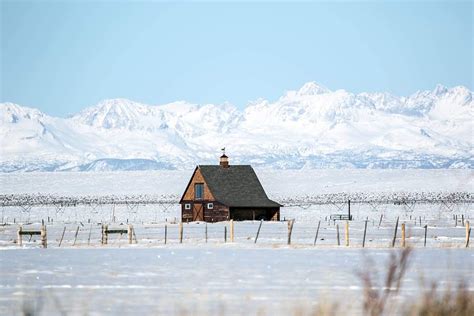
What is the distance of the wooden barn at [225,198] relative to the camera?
77.6m

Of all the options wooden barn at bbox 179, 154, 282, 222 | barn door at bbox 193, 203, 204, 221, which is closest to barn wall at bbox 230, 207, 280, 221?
wooden barn at bbox 179, 154, 282, 222

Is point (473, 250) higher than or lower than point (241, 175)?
lower

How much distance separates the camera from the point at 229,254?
1582 inches

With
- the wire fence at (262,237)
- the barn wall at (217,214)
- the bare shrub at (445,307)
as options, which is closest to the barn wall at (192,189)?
the barn wall at (217,214)

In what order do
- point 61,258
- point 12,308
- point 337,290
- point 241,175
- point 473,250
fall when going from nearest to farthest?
point 12,308 → point 337,290 → point 61,258 → point 473,250 → point 241,175

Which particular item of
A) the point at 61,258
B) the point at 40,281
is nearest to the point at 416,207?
the point at 61,258

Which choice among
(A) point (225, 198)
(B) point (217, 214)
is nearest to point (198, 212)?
(B) point (217, 214)

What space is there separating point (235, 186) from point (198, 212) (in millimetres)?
3853

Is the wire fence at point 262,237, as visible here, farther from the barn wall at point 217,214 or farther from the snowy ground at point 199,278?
the barn wall at point 217,214

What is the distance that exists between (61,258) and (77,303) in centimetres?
1548

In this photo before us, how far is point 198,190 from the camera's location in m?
79.6

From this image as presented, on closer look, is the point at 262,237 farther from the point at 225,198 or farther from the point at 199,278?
the point at 225,198

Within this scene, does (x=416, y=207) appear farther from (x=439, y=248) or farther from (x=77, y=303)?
(x=77, y=303)

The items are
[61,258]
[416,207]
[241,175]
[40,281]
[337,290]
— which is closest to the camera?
[337,290]
